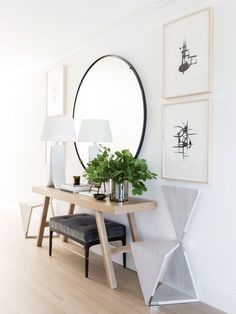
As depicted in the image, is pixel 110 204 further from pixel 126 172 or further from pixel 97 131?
pixel 97 131

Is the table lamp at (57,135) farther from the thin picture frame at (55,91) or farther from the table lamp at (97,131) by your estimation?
the thin picture frame at (55,91)

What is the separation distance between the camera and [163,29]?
2.88 meters

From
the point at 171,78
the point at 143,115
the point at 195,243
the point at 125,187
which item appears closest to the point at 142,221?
the point at 125,187

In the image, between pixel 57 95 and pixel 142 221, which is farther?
pixel 57 95

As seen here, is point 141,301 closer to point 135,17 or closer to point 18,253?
point 18,253

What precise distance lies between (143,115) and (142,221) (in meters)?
0.98

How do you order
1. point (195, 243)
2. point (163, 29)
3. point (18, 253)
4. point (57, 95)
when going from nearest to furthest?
point (195, 243) → point (163, 29) → point (18, 253) → point (57, 95)

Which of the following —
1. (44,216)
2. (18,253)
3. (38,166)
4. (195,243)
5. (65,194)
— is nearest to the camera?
(195,243)

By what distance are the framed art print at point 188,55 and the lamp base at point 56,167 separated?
1.54 metres

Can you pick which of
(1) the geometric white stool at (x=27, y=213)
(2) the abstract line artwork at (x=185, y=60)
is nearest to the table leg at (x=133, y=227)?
(2) the abstract line artwork at (x=185, y=60)

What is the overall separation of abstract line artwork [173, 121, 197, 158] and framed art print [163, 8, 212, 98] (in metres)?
0.26

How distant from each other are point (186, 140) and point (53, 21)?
175cm

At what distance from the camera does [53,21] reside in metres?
3.29

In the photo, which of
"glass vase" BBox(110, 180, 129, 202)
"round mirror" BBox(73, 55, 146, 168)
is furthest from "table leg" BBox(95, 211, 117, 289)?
"round mirror" BBox(73, 55, 146, 168)
